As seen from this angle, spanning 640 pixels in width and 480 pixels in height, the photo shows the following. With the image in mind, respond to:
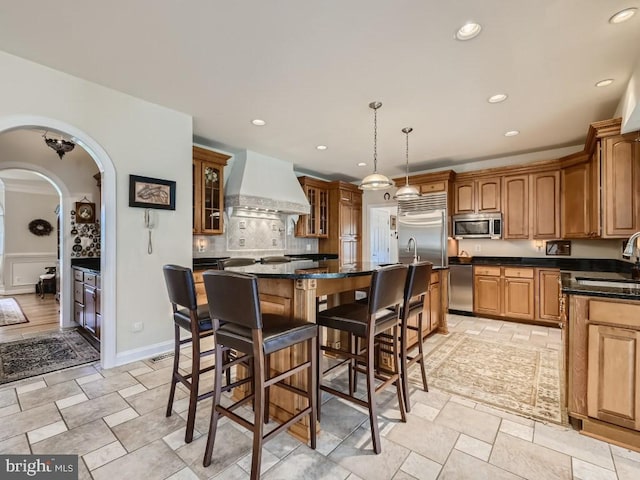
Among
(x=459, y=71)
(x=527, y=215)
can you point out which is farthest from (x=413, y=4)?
(x=527, y=215)

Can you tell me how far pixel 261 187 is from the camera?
487 cm

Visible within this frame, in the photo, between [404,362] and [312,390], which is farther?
[404,362]

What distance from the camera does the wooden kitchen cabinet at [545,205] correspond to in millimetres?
4535

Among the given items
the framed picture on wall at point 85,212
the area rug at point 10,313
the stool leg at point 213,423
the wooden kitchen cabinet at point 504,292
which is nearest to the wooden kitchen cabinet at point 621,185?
the wooden kitchen cabinet at point 504,292

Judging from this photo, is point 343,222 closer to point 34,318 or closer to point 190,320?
point 190,320

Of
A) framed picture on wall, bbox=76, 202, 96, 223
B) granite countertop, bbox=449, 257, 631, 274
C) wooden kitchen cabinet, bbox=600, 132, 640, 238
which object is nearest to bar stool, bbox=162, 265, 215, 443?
framed picture on wall, bbox=76, 202, 96, 223

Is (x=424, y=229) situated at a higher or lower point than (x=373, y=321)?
higher

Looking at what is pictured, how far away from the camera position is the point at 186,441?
1822 millimetres

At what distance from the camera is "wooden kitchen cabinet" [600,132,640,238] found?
9.10ft

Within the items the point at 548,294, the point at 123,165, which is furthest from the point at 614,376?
the point at 123,165

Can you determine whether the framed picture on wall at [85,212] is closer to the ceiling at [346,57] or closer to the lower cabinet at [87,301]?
the lower cabinet at [87,301]

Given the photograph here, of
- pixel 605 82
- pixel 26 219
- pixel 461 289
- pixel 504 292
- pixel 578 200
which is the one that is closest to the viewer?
pixel 605 82

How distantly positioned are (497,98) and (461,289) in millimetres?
3079

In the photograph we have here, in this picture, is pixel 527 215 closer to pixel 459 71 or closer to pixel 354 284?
pixel 459 71
